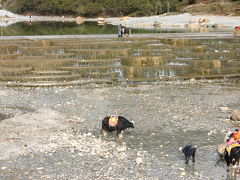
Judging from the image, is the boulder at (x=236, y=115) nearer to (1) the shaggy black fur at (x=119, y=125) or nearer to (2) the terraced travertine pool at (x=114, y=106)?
(2) the terraced travertine pool at (x=114, y=106)

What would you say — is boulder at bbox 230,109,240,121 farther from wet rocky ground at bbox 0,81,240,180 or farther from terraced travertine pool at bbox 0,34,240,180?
terraced travertine pool at bbox 0,34,240,180

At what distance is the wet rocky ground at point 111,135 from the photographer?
43.5 ft

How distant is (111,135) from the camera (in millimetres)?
16641

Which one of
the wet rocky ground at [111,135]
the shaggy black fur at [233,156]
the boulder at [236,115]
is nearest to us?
the shaggy black fur at [233,156]

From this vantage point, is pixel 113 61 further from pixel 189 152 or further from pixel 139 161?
pixel 189 152

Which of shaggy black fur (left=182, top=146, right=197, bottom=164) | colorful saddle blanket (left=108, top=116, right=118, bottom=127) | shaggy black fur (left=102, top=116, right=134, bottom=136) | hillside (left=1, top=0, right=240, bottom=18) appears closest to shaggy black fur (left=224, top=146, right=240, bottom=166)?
shaggy black fur (left=182, top=146, right=197, bottom=164)

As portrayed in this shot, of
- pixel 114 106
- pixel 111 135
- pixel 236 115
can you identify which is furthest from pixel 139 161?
pixel 114 106

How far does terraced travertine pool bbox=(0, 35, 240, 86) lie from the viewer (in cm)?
2970

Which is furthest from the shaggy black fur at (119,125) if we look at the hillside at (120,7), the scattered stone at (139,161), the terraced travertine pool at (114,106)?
the hillside at (120,7)

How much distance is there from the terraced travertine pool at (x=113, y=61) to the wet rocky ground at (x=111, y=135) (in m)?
2.95

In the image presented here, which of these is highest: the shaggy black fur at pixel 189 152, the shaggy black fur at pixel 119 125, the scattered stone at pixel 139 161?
the shaggy black fur at pixel 119 125

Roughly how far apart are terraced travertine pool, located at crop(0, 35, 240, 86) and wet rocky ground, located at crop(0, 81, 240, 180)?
2.95m

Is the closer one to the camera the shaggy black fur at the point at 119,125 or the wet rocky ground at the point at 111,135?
the wet rocky ground at the point at 111,135

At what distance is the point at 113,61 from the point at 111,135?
1783cm
